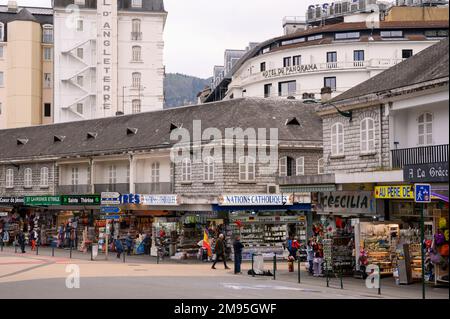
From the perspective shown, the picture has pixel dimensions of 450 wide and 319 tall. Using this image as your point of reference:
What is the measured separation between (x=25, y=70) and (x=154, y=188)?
40.8m

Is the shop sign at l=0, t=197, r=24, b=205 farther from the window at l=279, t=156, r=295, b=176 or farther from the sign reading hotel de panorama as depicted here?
the sign reading hotel de panorama

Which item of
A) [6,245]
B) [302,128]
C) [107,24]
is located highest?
[107,24]

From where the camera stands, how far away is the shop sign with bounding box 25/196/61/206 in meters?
44.3

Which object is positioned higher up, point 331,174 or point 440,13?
point 440,13

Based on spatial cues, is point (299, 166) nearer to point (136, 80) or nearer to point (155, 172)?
point (155, 172)

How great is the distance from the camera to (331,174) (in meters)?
28.1

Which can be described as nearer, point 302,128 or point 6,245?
point 302,128

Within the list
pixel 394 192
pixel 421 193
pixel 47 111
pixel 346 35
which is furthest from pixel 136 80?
pixel 421 193

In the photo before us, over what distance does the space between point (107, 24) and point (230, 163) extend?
39.0m

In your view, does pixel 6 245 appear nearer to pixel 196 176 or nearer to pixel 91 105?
pixel 196 176

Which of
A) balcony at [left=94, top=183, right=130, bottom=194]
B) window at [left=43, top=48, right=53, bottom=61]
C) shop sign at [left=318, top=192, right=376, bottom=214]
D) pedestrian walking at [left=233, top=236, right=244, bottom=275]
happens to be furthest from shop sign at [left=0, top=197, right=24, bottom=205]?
window at [left=43, top=48, right=53, bottom=61]

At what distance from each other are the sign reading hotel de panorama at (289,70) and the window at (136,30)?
42.3 feet
